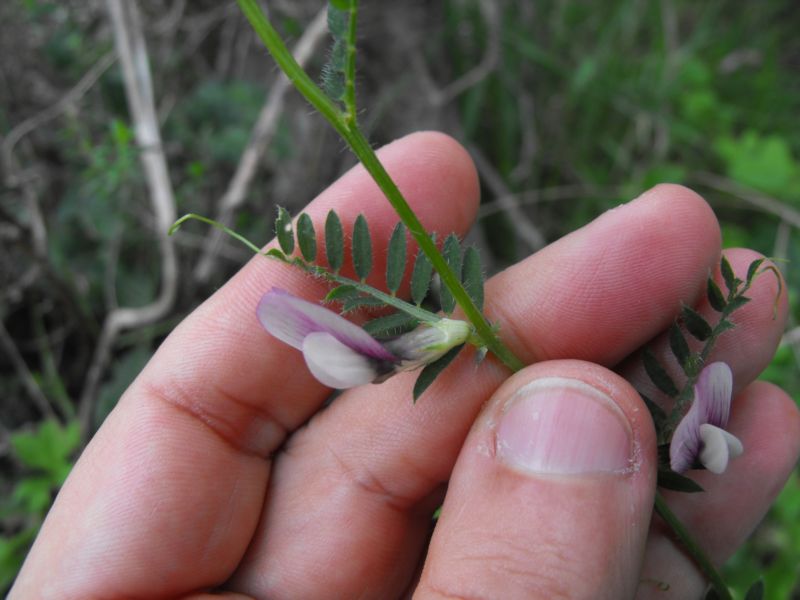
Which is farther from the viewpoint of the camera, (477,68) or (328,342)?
(477,68)

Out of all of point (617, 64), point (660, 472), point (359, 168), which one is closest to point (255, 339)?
point (359, 168)

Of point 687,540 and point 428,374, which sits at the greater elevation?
point 428,374

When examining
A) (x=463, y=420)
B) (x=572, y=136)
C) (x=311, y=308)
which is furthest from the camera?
(x=572, y=136)

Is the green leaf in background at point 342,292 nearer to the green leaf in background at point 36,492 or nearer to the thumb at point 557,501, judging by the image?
the thumb at point 557,501

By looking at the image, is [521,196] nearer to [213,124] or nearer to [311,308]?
[213,124]

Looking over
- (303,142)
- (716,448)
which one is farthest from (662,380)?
(303,142)

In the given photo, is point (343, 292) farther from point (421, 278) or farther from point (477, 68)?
point (477, 68)
